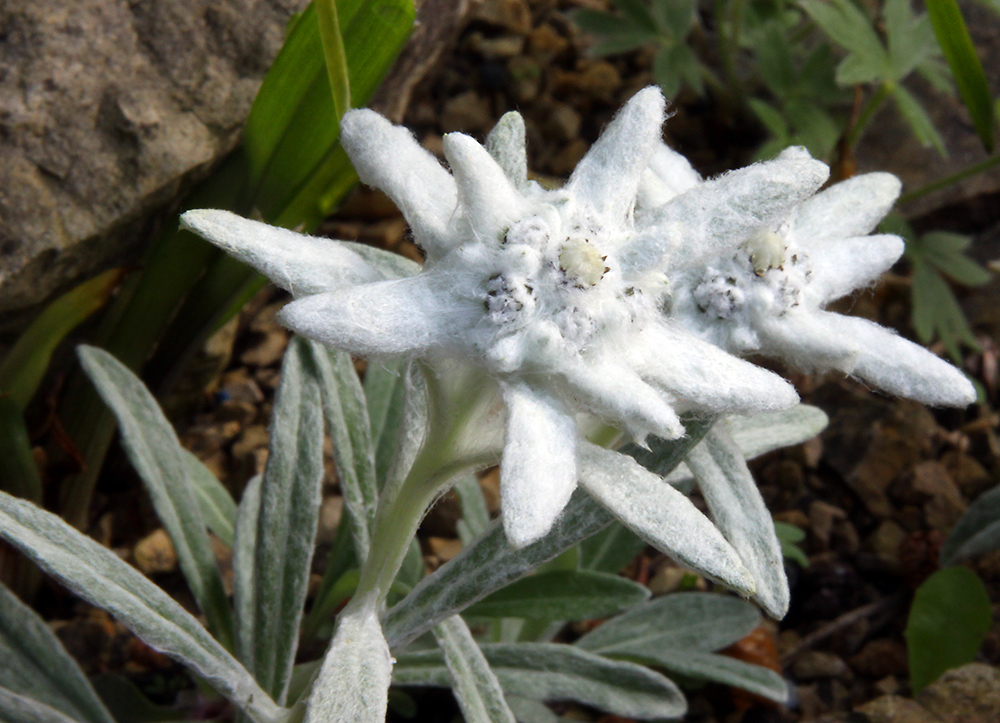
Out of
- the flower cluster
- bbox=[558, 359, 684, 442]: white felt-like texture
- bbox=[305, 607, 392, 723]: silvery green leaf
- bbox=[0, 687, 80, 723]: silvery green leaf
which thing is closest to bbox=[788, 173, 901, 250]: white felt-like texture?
the flower cluster

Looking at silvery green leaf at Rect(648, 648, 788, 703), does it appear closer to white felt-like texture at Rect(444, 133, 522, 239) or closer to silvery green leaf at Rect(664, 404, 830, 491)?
silvery green leaf at Rect(664, 404, 830, 491)

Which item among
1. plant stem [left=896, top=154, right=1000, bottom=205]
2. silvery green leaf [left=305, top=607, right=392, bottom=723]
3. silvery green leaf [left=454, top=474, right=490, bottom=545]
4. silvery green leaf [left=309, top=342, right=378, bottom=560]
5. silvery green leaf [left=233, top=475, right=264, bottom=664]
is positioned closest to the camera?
silvery green leaf [left=305, top=607, right=392, bottom=723]

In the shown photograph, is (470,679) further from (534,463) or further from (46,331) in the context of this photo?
(46,331)

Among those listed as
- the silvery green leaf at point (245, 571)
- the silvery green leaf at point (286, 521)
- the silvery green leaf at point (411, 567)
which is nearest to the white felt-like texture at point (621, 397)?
the silvery green leaf at point (286, 521)

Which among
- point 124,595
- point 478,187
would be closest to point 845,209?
point 478,187

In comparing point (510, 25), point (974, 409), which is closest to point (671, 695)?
point (974, 409)

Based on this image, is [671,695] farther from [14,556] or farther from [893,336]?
[14,556]

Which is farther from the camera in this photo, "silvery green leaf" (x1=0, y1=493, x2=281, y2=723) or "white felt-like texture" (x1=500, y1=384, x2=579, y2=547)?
A: "silvery green leaf" (x1=0, y1=493, x2=281, y2=723)
